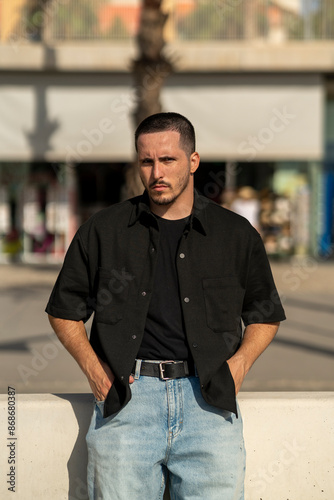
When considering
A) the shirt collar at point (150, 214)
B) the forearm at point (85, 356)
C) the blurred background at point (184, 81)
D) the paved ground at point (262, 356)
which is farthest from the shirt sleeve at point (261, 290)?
the blurred background at point (184, 81)

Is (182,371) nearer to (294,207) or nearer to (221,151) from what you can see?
(221,151)

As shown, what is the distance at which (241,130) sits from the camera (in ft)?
47.6

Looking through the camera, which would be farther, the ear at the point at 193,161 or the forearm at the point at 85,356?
the ear at the point at 193,161

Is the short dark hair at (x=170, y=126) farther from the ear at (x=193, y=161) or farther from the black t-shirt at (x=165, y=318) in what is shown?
the black t-shirt at (x=165, y=318)

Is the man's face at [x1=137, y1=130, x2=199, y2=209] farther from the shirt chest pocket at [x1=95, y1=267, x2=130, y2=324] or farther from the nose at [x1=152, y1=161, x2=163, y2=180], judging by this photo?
the shirt chest pocket at [x1=95, y1=267, x2=130, y2=324]

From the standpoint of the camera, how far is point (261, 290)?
2633 millimetres

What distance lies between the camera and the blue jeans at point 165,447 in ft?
7.97

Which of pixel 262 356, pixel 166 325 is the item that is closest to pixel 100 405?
pixel 166 325

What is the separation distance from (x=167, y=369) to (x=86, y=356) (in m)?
0.30

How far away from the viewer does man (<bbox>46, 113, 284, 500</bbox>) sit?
2.44 metres

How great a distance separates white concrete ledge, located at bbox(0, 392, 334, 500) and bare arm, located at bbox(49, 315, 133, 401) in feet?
1.16

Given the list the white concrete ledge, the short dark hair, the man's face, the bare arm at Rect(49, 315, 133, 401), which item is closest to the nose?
the man's face

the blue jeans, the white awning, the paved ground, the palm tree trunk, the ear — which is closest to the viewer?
the blue jeans

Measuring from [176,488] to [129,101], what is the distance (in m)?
12.8
